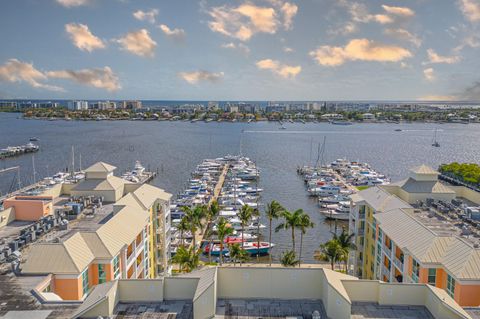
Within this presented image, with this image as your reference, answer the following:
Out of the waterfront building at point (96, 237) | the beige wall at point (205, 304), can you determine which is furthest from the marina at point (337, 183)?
the beige wall at point (205, 304)

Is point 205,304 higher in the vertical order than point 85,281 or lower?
higher

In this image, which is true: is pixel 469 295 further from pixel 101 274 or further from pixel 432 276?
pixel 101 274

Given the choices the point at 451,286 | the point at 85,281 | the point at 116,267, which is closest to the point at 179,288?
the point at 85,281

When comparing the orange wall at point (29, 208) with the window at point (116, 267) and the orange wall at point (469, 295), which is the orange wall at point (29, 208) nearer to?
the window at point (116, 267)

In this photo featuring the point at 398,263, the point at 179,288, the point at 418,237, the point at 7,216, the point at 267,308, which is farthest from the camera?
the point at 7,216

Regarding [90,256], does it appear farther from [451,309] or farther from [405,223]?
[405,223]

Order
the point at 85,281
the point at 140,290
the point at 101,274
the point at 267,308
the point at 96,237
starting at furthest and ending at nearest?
the point at 96,237 → the point at 101,274 → the point at 85,281 → the point at 140,290 → the point at 267,308

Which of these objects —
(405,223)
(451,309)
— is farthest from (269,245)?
(451,309)
